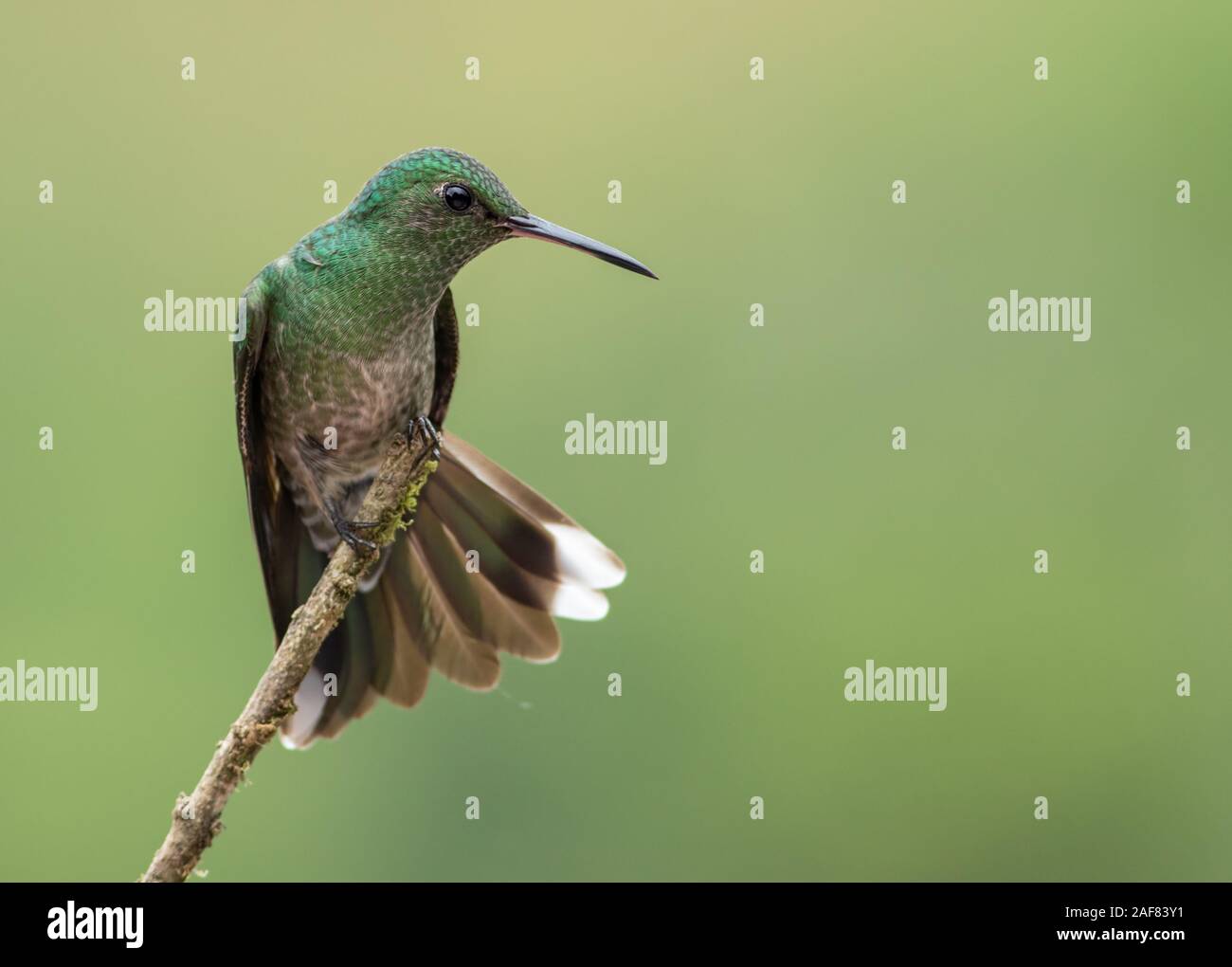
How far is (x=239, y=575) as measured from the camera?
8391 mm

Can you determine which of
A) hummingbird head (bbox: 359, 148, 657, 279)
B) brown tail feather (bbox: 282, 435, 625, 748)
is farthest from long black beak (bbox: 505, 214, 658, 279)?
brown tail feather (bbox: 282, 435, 625, 748)

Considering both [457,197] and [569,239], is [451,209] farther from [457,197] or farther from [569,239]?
[569,239]

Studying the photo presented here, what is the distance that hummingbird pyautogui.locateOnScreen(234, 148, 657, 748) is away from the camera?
4.42 meters

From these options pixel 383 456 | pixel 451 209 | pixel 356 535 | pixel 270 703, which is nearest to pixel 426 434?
pixel 383 456

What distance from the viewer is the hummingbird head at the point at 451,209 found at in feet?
14.4

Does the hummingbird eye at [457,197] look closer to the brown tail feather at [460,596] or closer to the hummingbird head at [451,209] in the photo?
the hummingbird head at [451,209]

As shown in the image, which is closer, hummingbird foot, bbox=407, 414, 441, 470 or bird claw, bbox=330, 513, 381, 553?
bird claw, bbox=330, 513, 381, 553

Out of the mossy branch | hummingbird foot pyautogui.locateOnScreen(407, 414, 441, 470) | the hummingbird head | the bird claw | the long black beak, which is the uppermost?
the hummingbird head

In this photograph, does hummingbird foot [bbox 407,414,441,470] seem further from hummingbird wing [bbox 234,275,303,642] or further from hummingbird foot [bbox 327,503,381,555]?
hummingbird wing [bbox 234,275,303,642]

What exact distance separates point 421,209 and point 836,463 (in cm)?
522

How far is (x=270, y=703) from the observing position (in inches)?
Result: 135

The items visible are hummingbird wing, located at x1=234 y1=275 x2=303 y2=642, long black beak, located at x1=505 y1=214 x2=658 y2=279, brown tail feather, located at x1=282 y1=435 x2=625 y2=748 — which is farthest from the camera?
brown tail feather, located at x1=282 y1=435 x2=625 y2=748

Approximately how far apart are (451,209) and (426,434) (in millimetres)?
662

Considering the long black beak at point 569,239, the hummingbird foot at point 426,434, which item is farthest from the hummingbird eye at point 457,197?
the hummingbird foot at point 426,434
